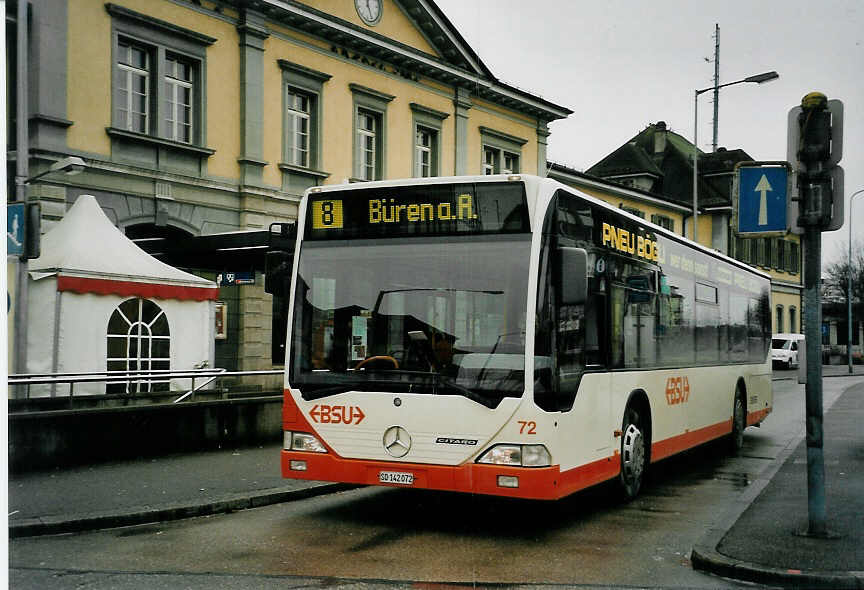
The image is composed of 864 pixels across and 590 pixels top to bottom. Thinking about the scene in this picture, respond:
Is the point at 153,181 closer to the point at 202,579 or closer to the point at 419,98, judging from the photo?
the point at 419,98

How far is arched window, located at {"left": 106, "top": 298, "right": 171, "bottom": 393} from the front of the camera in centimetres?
1603

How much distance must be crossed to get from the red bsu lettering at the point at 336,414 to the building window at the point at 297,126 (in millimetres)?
16087

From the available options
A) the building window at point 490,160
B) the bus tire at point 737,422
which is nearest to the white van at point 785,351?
the building window at point 490,160

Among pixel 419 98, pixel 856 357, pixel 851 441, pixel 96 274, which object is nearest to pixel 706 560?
pixel 851 441

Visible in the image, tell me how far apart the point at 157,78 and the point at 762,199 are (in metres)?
15.6

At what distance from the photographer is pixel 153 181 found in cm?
2025

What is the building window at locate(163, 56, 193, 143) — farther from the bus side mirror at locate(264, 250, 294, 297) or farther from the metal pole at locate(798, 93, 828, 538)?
the metal pole at locate(798, 93, 828, 538)

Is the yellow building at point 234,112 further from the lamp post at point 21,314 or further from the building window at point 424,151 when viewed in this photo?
the lamp post at point 21,314

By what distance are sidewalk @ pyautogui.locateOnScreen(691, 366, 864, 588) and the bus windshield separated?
1.99 meters

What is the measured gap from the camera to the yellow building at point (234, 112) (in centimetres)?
1853

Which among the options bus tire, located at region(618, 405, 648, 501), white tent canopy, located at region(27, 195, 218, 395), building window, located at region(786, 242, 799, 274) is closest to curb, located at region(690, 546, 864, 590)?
bus tire, located at region(618, 405, 648, 501)

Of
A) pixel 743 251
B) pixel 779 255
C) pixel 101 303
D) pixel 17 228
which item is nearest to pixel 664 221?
pixel 743 251

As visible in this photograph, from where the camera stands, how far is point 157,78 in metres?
20.4

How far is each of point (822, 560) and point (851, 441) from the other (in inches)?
397
